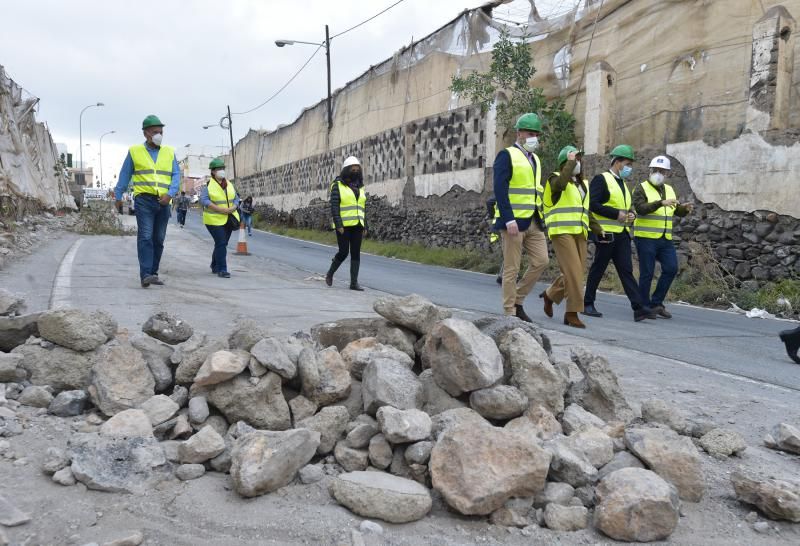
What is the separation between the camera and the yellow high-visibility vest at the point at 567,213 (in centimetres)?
634

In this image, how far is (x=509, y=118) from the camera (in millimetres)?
15133

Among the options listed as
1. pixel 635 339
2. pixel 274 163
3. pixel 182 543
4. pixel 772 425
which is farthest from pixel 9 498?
pixel 274 163

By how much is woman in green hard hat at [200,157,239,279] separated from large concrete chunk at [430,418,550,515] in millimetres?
7197

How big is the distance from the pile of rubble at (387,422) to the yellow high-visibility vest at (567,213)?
9.46 feet

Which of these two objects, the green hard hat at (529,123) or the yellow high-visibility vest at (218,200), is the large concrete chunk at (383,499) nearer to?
the green hard hat at (529,123)

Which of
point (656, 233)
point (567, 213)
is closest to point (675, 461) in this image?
point (567, 213)

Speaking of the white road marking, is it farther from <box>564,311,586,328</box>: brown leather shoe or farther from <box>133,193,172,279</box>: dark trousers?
<box>564,311,586,328</box>: brown leather shoe

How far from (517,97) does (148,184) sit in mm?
9902

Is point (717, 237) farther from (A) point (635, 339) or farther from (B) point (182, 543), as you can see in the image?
(B) point (182, 543)

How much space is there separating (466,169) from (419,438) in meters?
14.9

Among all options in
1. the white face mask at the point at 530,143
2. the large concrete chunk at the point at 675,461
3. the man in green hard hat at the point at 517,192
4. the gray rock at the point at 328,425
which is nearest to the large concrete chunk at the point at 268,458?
the gray rock at the point at 328,425

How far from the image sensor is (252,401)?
116 inches

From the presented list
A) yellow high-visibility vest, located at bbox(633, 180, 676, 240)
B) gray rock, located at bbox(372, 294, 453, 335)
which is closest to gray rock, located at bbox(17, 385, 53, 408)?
gray rock, located at bbox(372, 294, 453, 335)

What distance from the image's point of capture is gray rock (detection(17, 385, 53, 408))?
9.91 feet
